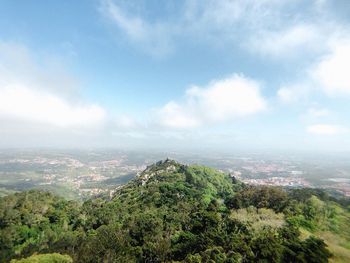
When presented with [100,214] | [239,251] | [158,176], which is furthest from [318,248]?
[158,176]

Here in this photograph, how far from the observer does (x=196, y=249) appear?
39469 mm

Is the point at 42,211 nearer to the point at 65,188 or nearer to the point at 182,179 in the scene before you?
the point at 182,179

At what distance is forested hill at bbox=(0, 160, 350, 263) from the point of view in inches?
1289

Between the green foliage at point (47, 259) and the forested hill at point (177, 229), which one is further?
the green foliage at point (47, 259)

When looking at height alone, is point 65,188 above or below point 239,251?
below

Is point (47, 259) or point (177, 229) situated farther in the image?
point (177, 229)

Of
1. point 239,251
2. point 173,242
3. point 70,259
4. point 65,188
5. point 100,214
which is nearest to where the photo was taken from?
point 239,251

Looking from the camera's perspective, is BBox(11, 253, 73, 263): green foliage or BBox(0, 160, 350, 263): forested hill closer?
BBox(0, 160, 350, 263): forested hill

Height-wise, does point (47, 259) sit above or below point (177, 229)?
below

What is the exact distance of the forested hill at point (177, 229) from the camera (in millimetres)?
32750

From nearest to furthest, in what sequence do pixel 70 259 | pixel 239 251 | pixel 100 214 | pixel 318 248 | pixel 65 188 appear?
pixel 318 248
pixel 239 251
pixel 70 259
pixel 100 214
pixel 65 188

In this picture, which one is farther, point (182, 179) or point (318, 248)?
point (182, 179)

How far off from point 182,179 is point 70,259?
56.8 metres

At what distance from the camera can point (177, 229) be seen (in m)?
52.5
